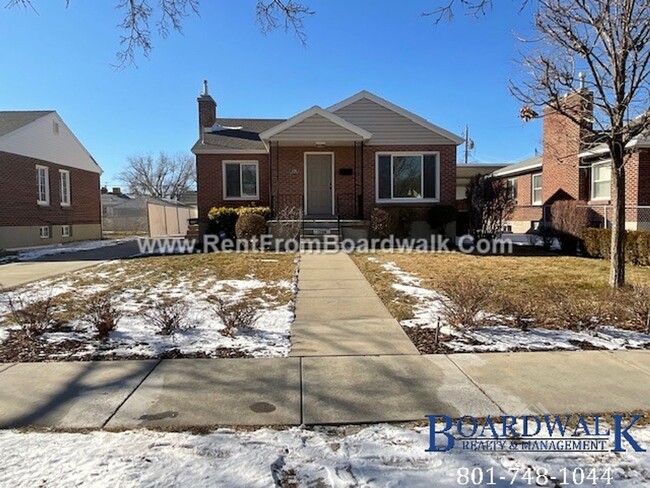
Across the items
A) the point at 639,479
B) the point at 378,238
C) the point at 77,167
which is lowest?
the point at 639,479

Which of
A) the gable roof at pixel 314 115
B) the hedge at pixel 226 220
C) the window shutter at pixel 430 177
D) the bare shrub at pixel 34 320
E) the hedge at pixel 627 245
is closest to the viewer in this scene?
the bare shrub at pixel 34 320

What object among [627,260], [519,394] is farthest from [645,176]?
[519,394]

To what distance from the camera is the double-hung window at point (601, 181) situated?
16.3m

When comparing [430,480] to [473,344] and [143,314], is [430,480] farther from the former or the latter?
[143,314]

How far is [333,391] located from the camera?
358cm

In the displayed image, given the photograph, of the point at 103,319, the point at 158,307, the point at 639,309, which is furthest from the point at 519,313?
the point at 103,319

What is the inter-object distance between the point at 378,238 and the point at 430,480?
42.9 ft

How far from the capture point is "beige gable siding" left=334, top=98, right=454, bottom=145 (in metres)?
16.0

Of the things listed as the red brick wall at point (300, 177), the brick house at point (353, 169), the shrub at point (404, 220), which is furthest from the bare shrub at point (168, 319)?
the red brick wall at point (300, 177)

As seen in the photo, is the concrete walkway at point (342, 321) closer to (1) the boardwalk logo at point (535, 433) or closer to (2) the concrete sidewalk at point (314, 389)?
(2) the concrete sidewalk at point (314, 389)

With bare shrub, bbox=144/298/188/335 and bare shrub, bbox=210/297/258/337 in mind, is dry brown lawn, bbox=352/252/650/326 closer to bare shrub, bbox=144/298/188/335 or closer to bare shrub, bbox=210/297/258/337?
bare shrub, bbox=210/297/258/337

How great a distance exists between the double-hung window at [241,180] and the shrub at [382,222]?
4.81 m

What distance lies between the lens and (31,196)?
18.1m

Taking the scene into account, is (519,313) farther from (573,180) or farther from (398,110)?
(573,180)
